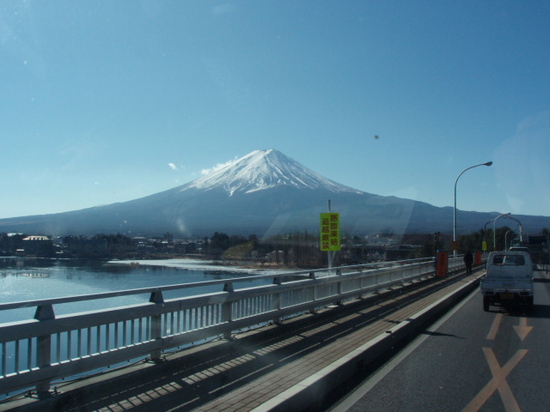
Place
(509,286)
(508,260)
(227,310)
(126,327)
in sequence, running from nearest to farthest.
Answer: (126,327), (227,310), (509,286), (508,260)

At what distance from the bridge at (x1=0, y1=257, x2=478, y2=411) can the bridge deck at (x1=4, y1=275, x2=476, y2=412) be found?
0.04ft

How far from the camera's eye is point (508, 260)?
17.9m

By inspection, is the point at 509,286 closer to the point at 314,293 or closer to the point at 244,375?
the point at 314,293

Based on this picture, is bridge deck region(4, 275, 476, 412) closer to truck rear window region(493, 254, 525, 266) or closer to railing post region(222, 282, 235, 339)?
railing post region(222, 282, 235, 339)

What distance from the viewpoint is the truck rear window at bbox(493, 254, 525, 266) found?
16286mm

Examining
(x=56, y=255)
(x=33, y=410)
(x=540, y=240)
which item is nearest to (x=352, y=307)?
(x=56, y=255)

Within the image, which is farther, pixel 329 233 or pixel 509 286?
pixel 509 286

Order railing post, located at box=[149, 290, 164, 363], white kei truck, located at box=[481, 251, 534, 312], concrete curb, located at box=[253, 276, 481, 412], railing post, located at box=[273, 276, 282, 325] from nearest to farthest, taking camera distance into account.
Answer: concrete curb, located at box=[253, 276, 481, 412]
railing post, located at box=[149, 290, 164, 363]
railing post, located at box=[273, 276, 282, 325]
white kei truck, located at box=[481, 251, 534, 312]

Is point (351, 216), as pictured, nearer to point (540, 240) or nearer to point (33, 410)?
point (33, 410)

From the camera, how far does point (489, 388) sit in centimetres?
659

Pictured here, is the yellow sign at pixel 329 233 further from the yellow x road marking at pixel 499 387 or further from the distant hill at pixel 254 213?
the yellow x road marking at pixel 499 387

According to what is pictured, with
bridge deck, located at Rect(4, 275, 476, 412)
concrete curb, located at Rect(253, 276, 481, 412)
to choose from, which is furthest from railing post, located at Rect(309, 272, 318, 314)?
concrete curb, located at Rect(253, 276, 481, 412)

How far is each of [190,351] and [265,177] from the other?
61257 millimetres

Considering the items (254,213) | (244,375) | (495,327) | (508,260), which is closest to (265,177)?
(254,213)
